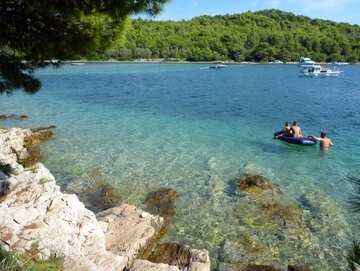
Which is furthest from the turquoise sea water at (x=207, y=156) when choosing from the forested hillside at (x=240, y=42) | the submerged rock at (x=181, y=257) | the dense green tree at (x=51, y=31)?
the forested hillside at (x=240, y=42)

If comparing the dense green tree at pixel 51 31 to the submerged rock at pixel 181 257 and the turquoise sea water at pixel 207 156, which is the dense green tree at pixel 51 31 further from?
the turquoise sea water at pixel 207 156

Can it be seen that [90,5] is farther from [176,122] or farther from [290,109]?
[290,109]

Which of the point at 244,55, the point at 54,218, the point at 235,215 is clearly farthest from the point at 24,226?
the point at 244,55

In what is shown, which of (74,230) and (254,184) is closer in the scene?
(74,230)

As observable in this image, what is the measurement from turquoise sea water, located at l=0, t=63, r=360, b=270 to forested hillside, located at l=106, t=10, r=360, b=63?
107m

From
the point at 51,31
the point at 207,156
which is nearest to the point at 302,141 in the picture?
the point at 207,156

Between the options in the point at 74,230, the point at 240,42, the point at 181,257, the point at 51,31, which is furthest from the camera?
the point at 240,42

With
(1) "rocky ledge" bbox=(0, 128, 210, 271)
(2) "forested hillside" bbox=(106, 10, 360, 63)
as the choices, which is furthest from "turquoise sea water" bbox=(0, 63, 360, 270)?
(2) "forested hillside" bbox=(106, 10, 360, 63)

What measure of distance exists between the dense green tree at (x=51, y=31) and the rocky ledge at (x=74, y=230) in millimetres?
2777

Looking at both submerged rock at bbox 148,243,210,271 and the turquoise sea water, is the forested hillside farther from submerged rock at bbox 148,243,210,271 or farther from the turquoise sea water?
submerged rock at bbox 148,243,210,271

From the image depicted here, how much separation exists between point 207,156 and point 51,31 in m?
11.1

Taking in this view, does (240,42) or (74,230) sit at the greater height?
(240,42)

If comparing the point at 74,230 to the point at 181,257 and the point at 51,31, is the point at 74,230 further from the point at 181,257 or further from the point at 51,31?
the point at 51,31

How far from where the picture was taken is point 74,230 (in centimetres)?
710
